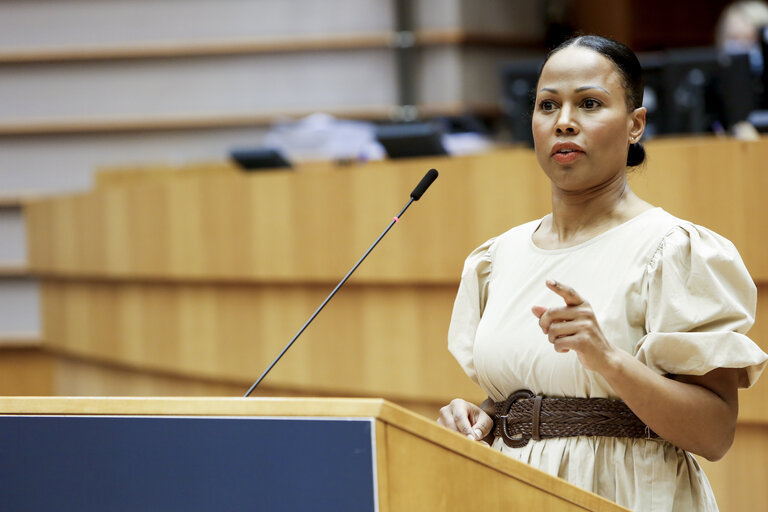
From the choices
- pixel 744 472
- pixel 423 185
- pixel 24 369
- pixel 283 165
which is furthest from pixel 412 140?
pixel 24 369

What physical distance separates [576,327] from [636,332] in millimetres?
200

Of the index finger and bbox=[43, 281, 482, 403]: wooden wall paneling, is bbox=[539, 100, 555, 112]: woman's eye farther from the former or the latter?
bbox=[43, 281, 482, 403]: wooden wall paneling

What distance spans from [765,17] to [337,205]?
1.92 m

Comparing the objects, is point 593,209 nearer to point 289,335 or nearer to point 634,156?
point 634,156

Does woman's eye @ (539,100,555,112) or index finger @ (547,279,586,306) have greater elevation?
woman's eye @ (539,100,555,112)

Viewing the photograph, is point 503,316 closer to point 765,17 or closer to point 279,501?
point 279,501

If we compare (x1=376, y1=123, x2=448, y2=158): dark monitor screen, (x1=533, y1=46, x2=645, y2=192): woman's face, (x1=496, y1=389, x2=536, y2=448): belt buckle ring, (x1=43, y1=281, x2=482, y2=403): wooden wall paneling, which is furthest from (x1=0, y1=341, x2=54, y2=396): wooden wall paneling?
(x1=533, y1=46, x2=645, y2=192): woman's face

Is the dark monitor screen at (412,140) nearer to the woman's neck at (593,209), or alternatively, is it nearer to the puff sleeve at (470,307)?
the puff sleeve at (470,307)

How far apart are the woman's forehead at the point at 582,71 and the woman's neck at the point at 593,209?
0.45 ft

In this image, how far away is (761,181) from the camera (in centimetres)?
256

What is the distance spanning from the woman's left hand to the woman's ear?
368 millimetres

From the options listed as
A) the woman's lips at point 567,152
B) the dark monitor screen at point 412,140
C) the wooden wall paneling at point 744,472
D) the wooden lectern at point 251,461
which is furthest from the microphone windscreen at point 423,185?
the dark monitor screen at point 412,140

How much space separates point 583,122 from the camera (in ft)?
4.83

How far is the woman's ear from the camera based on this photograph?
153 centimetres
